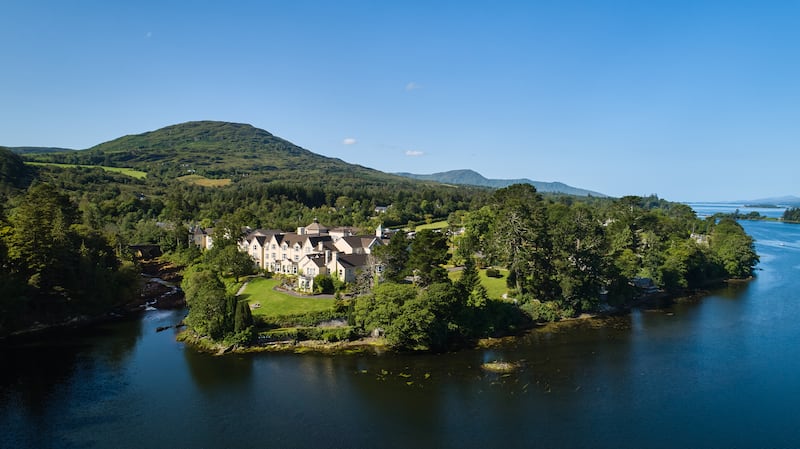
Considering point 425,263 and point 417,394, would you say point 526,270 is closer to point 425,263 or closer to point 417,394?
point 425,263

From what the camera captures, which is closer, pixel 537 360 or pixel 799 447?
pixel 799 447

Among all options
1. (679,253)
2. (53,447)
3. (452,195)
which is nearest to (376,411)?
(53,447)

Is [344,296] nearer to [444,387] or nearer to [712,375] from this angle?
[444,387]

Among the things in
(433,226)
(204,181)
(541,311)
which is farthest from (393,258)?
(204,181)

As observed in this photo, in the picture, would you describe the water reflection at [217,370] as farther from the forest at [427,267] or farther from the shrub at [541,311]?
the shrub at [541,311]

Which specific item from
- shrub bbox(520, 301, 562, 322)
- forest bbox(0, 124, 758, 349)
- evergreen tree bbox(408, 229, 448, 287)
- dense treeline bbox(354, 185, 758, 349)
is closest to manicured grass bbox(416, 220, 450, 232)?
forest bbox(0, 124, 758, 349)

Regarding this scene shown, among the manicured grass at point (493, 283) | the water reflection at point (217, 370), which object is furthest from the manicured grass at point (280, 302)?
the manicured grass at point (493, 283)
